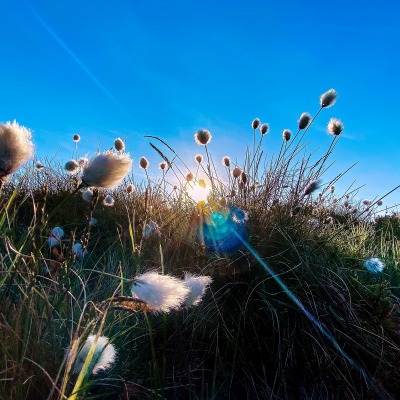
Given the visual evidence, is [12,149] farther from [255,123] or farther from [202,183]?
[255,123]

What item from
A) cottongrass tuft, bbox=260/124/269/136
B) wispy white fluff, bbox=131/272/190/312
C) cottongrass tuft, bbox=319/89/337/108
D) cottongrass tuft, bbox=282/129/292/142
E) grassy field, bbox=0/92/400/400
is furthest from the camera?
cottongrass tuft, bbox=260/124/269/136

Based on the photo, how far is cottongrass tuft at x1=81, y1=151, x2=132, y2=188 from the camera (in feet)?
4.40

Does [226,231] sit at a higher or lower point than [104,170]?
higher

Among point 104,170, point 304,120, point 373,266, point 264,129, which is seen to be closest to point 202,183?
point 264,129

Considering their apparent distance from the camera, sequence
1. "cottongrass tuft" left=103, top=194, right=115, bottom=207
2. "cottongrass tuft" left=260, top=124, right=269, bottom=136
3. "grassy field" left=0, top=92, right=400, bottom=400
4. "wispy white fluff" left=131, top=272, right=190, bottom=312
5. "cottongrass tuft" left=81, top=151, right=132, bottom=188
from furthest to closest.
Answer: "cottongrass tuft" left=103, top=194, right=115, bottom=207, "cottongrass tuft" left=260, top=124, right=269, bottom=136, "grassy field" left=0, top=92, right=400, bottom=400, "cottongrass tuft" left=81, top=151, right=132, bottom=188, "wispy white fluff" left=131, top=272, right=190, bottom=312

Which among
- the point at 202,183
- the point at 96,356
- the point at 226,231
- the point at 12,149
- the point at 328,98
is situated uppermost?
the point at 328,98

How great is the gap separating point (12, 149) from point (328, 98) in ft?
9.27

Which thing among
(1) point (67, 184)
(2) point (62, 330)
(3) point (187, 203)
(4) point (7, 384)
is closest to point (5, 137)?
(4) point (7, 384)

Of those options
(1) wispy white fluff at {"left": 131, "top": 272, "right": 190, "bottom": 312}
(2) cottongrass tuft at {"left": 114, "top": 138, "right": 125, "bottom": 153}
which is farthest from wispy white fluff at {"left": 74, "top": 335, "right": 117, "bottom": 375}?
(2) cottongrass tuft at {"left": 114, "top": 138, "right": 125, "bottom": 153}

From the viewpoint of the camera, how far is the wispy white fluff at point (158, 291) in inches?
42.2

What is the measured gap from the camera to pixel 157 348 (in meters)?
2.32

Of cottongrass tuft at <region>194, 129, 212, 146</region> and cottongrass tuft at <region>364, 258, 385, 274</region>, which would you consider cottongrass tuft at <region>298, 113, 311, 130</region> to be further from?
cottongrass tuft at <region>364, 258, 385, 274</region>

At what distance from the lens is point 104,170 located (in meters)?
1.34

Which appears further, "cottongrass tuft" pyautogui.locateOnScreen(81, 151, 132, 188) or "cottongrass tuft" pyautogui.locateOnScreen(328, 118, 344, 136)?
"cottongrass tuft" pyautogui.locateOnScreen(328, 118, 344, 136)
